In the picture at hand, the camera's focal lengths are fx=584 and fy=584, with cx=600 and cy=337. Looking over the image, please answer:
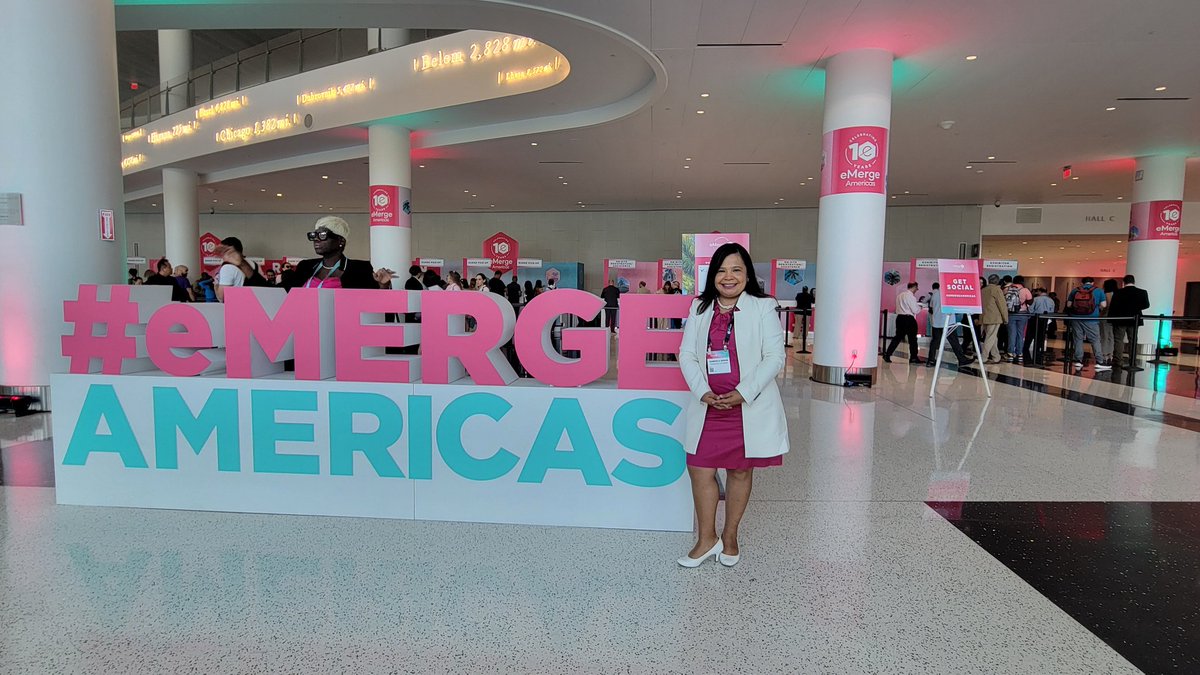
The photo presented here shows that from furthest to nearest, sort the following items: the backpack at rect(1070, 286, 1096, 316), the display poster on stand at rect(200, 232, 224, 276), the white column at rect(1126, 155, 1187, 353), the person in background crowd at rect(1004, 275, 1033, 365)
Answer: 1. the display poster on stand at rect(200, 232, 224, 276)
2. the white column at rect(1126, 155, 1187, 353)
3. the person in background crowd at rect(1004, 275, 1033, 365)
4. the backpack at rect(1070, 286, 1096, 316)

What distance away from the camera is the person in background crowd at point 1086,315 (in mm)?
9547

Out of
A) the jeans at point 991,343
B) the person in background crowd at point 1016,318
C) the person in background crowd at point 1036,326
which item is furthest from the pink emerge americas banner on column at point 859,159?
the person in background crowd at point 1036,326

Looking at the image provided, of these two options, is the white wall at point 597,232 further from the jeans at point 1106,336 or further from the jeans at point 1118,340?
the jeans at point 1118,340

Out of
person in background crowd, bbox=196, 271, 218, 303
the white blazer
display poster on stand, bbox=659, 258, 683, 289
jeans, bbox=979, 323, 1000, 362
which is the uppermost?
display poster on stand, bbox=659, 258, 683, 289

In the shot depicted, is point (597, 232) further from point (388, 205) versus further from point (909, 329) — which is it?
point (909, 329)

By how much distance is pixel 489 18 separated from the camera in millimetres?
6309

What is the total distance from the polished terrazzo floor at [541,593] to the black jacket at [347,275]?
1475 millimetres

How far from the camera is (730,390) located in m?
→ 2.40

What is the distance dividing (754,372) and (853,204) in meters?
5.33

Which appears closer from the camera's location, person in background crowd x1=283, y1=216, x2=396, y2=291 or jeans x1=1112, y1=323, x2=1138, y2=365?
person in background crowd x1=283, y1=216, x2=396, y2=291

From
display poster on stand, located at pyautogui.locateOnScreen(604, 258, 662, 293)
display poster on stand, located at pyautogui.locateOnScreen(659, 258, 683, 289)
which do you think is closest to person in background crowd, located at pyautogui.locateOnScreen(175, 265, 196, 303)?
display poster on stand, located at pyautogui.locateOnScreen(659, 258, 683, 289)

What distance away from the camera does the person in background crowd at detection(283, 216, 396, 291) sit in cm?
370

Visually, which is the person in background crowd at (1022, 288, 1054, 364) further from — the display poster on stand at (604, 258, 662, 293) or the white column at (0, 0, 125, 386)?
the white column at (0, 0, 125, 386)

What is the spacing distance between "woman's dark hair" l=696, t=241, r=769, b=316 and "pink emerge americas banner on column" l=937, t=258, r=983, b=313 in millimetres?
5060
